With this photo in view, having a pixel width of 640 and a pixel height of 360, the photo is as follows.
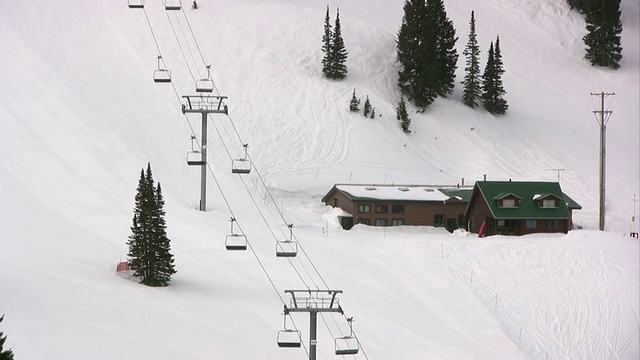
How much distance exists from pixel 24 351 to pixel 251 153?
139ft

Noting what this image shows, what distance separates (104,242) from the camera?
53.7 meters

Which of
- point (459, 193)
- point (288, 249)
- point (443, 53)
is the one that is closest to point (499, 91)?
point (443, 53)

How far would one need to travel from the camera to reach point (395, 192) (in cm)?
6938

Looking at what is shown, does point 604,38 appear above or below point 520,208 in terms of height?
above

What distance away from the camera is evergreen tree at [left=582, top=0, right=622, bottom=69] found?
347 ft

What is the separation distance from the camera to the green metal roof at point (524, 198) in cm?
6444

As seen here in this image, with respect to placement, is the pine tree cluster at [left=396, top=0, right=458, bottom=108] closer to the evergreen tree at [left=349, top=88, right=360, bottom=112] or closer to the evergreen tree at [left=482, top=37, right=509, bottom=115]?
the evergreen tree at [left=482, top=37, right=509, bottom=115]

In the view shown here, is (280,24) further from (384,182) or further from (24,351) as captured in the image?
(24,351)

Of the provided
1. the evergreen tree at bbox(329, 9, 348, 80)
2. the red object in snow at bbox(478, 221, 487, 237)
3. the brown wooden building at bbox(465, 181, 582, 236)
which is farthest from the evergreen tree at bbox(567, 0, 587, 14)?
the red object in snow at bbox(478, 221, 487, 237)

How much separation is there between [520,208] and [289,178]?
1621 cm

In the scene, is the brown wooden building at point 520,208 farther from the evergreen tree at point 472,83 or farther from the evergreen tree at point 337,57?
the evergreen tree at point 472,83

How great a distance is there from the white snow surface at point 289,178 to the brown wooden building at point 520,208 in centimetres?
321

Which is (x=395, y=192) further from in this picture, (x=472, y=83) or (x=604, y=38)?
(x=604, y=38)

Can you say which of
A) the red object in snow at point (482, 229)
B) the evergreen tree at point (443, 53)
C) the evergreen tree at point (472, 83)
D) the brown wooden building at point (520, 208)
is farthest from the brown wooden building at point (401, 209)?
the evergreen tree at point (472, 83)
